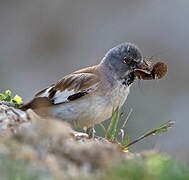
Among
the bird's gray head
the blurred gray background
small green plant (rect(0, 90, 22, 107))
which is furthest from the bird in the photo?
the blurred gray background

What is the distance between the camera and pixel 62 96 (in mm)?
6281

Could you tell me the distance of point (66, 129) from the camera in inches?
119

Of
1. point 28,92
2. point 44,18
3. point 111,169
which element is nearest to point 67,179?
point 111,169

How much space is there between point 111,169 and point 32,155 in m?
0.53

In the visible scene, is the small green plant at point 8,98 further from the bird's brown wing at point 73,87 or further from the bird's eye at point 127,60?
the bird's eye at point 127,60

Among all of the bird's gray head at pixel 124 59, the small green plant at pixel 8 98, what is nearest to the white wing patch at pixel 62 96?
the small green plant at pixel 8 98

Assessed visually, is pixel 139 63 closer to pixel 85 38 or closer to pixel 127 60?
pixel 127 60

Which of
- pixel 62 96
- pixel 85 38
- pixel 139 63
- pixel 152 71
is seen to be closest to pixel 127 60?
pixel 139 63

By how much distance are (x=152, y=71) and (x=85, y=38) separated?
41.7 feet

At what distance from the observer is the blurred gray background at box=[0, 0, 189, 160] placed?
16562 millimetres

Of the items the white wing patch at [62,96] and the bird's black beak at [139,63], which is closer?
the white wing patch at [62,96]

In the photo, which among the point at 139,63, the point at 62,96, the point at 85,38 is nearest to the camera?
the point at 62,96

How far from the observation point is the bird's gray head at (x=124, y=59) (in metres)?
6.55

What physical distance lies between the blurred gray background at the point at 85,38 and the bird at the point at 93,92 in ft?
28.0
